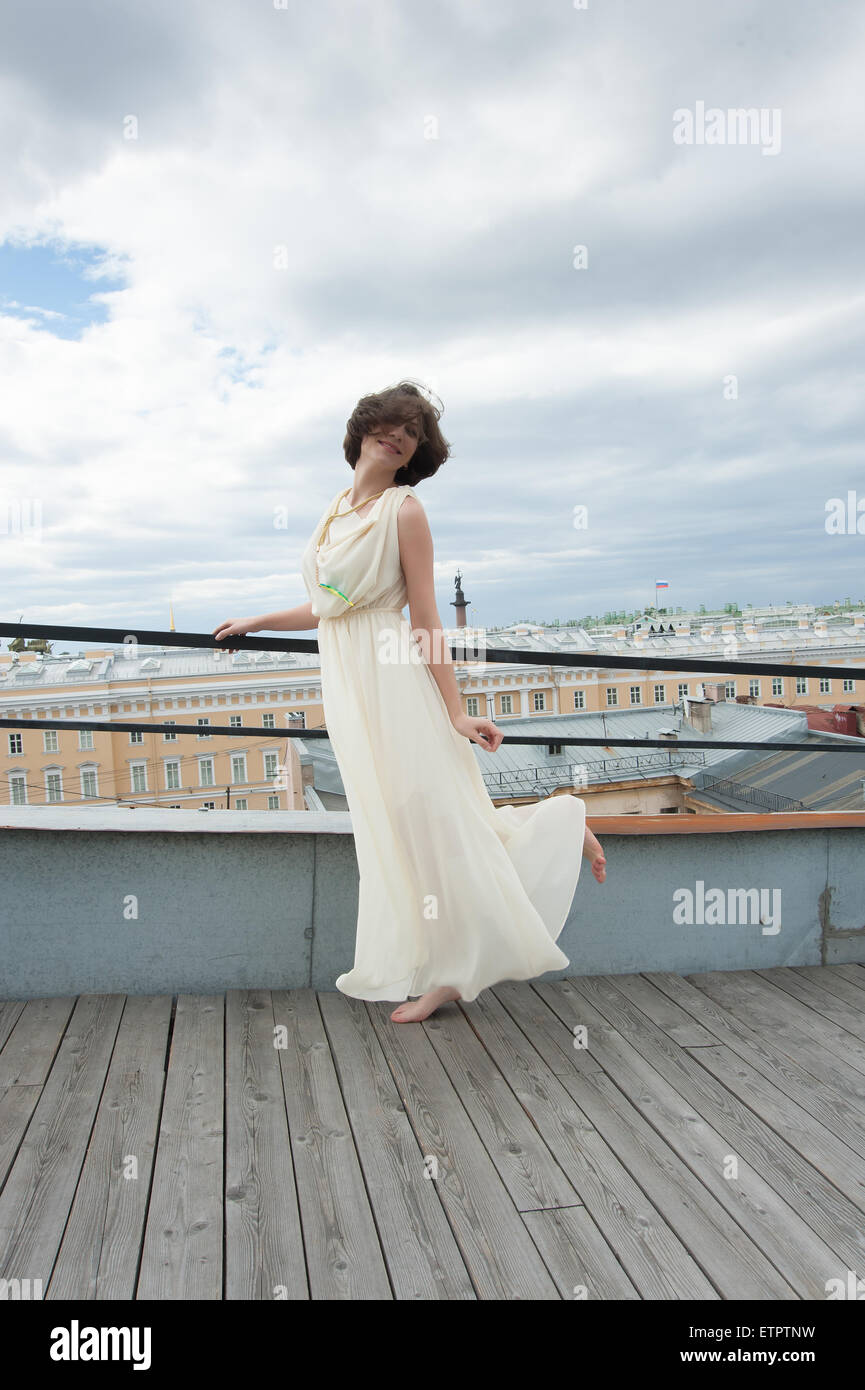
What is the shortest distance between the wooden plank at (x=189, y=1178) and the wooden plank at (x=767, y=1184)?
87 cm

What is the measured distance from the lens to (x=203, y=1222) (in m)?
1.38

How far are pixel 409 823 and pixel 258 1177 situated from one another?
788 mm

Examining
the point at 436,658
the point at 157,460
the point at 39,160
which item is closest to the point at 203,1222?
the point at 436,658

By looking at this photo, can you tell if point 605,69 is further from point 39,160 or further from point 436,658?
point 436,658

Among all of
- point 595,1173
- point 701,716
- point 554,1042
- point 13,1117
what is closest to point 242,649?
point 13,1117

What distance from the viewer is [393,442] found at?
6.67 feet

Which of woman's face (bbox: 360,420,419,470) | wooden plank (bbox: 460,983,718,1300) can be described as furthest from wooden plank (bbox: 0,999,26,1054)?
woman's face (bbox: 360,420,419,470)

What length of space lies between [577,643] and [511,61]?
1501 inches

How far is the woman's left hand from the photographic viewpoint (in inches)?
77.7

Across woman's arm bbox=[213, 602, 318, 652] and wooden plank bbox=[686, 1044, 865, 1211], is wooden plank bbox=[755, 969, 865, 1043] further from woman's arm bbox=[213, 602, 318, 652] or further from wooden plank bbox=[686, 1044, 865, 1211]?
woman's arm bbox=[213, 602, 318, 652]

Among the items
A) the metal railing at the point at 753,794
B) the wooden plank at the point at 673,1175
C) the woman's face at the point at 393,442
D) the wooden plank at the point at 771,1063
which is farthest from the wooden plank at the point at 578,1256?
the metal railing at the point at 753,794

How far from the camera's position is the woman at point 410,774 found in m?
1.97

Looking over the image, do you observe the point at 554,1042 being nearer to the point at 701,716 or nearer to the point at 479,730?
the point at 479,730

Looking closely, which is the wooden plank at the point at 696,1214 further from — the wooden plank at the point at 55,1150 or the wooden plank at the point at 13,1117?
the wooden plank at the point at 13,1117
